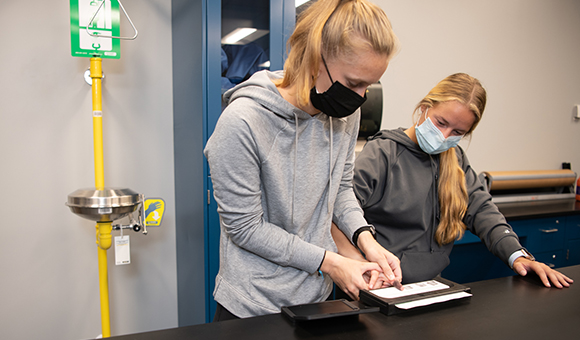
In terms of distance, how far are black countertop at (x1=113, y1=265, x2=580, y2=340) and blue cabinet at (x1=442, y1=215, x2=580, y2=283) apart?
1594mm

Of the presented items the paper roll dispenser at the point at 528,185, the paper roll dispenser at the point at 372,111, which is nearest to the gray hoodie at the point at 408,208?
the paper roll dispenser at the point at 372,111

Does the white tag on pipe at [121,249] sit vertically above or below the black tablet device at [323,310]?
below

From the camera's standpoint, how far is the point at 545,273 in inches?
46.2

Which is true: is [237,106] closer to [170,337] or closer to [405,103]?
[170,337]

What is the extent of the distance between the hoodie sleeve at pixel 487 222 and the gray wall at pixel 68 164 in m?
1.51

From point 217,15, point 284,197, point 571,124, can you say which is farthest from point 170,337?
point 571,124

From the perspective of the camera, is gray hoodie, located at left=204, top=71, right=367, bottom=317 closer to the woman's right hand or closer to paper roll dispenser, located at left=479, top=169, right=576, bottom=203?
the woman's right hand

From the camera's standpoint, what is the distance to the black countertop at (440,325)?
78 cm

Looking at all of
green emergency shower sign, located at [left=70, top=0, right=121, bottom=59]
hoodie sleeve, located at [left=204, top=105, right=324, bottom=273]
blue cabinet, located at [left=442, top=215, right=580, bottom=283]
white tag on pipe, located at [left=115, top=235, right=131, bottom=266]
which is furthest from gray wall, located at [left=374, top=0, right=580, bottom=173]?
hoodie sleeve, located at [left=204, top=105, right=324, bottom=273]

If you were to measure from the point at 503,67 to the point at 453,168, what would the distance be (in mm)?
2067

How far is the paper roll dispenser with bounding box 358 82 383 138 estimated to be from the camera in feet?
7.57

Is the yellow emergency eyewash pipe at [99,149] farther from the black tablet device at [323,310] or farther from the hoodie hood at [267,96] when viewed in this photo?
the black tablet device at [323,310]

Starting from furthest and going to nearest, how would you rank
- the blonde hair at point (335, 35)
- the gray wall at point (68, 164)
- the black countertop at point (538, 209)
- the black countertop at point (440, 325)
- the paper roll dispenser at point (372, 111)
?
1. the black countertop at point (538, 209)
2. the paper roll dispenser at point (372, 111)
3. the gray wall at point (68, 164)
4. the blonde hair at point (335, 35)
5. the black countertop at point (440, 325)

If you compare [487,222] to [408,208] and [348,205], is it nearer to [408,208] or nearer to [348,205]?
[408,208]
